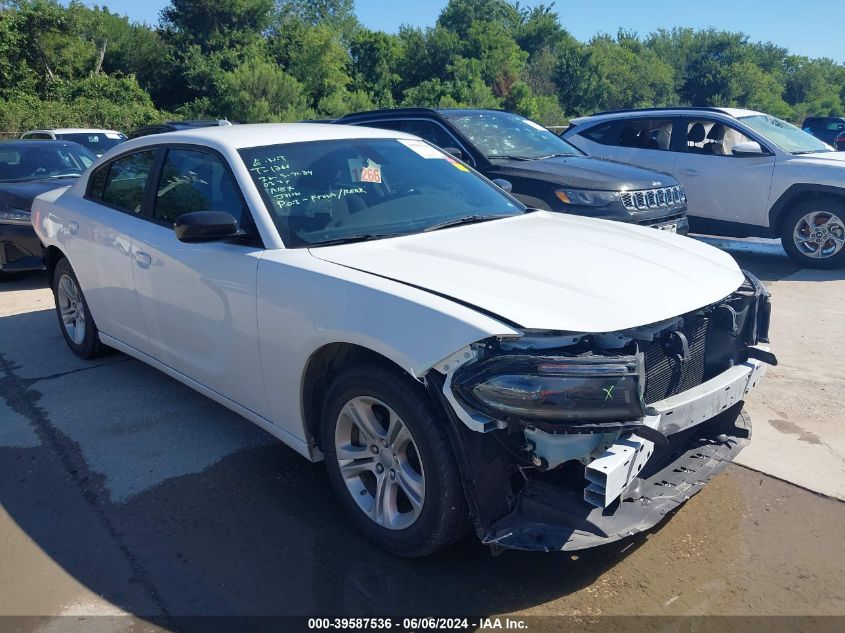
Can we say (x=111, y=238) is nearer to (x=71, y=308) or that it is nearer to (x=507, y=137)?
(x=71, y=308)

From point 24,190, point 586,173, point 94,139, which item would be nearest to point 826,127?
point 586,173

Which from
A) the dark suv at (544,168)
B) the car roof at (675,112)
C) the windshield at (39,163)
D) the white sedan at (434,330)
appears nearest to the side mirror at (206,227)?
the white sedan at (434,330)

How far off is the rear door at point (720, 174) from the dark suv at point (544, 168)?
1.52 m

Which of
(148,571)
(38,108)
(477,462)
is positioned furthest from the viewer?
(38,108)

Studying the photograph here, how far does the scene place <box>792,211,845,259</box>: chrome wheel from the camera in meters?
8.29

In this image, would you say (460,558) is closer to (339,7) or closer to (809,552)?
(809,552)

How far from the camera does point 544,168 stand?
746cm

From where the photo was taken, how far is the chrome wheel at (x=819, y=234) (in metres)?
8.29

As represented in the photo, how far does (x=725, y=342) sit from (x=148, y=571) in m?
2.63

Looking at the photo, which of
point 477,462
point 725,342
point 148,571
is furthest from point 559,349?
point 148,571

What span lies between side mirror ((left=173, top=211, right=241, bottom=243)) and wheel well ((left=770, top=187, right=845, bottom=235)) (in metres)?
7.20

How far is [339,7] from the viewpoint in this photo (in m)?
71.6

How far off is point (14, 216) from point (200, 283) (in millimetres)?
5398

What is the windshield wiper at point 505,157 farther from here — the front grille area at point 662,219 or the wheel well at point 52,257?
the wheel well at point 52,257
